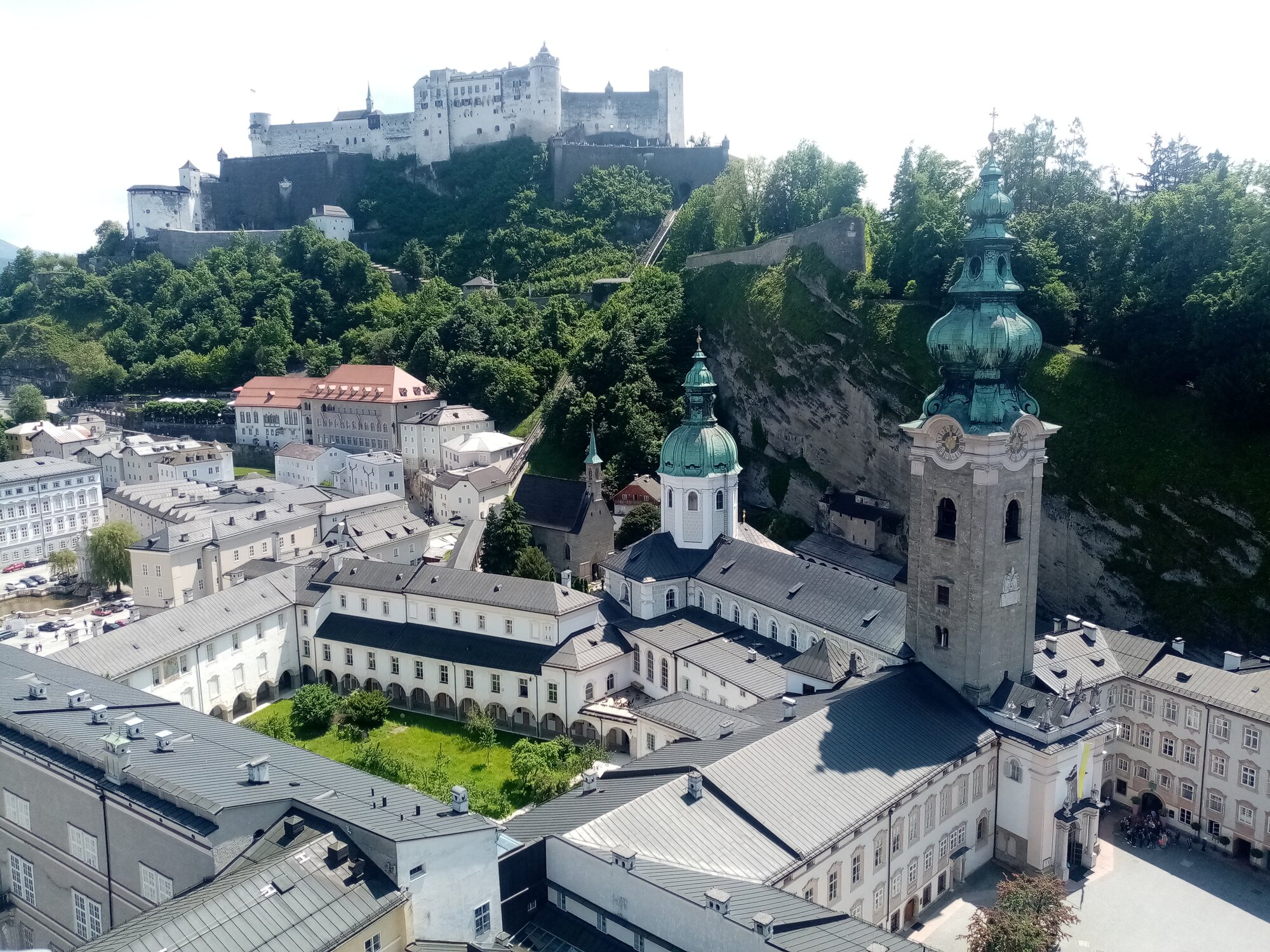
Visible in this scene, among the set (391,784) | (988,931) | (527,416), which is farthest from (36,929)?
(527,416)

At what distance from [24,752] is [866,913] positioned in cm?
2375

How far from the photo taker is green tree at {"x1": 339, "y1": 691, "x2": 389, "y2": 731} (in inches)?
1850

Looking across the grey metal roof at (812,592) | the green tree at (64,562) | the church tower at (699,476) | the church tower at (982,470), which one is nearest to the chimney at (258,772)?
the church tower at (982,470)

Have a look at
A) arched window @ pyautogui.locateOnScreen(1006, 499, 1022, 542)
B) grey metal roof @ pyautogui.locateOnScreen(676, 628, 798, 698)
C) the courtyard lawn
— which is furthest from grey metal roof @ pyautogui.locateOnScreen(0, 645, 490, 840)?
arched window @ pyautogui.locateOnScreen(1006, 499, 1022, 542)

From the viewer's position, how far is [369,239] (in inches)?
5049

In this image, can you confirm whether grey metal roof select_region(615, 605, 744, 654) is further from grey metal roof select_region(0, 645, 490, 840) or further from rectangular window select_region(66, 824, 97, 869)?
rectangular window select_region(66, 824, 97, 869)

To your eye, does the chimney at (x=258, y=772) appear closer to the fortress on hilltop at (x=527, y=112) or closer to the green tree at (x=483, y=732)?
the green tree at (x=483, y=732)

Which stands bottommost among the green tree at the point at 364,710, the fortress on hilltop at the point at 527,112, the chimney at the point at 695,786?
the green tree at the point at 364,710

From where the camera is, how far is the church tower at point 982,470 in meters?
34.4

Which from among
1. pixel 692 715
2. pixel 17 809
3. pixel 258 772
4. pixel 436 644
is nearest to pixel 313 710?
pixel 436 644

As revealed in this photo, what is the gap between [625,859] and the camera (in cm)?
2350

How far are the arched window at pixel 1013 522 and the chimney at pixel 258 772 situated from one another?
80.7 feet

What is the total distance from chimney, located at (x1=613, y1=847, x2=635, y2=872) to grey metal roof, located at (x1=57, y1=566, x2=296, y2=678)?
26.3 m

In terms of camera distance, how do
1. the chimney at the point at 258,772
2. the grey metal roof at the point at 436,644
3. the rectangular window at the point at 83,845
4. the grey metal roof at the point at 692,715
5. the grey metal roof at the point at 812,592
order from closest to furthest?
the chimney at the point at 258,772 < the rectangular window at the point at 83,845 < the grey metal roof at the point at 692,715 < the grey metal roof at the point at 812,592 < the grey metal roof at the point at 436,644
